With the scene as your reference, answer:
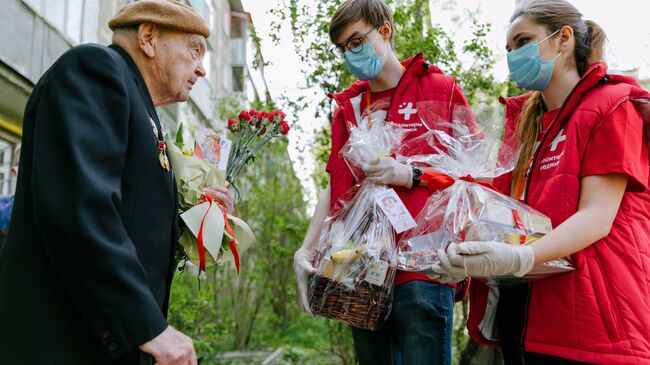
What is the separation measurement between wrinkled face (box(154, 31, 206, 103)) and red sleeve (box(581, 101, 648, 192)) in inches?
53.9

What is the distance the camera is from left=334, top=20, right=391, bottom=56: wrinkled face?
3004 mm

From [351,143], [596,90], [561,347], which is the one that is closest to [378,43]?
[351,143]

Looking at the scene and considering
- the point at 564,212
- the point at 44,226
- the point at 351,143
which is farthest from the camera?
the point at 351,143

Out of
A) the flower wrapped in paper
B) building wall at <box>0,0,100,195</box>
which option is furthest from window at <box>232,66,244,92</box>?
the flower wrapped in paper

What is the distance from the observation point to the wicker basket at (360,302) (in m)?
2.55

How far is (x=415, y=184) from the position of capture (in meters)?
2.69

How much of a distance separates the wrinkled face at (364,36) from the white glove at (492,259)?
123cm

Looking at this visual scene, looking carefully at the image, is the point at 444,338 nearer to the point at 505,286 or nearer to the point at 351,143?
the point at 505,286

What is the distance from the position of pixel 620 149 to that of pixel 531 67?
1.72ft

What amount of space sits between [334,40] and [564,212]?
4.66 feet

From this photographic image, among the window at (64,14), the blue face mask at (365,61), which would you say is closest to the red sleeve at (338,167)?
the blue face mask at (365,61)

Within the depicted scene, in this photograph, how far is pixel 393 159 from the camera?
8.81ft

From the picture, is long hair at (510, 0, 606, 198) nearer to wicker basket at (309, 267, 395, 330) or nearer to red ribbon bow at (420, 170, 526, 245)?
red ribbon bow at (420, 170, 526, 245)

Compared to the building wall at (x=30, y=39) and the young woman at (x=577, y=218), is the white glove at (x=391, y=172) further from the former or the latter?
the building wall at (x=30, y=39)
